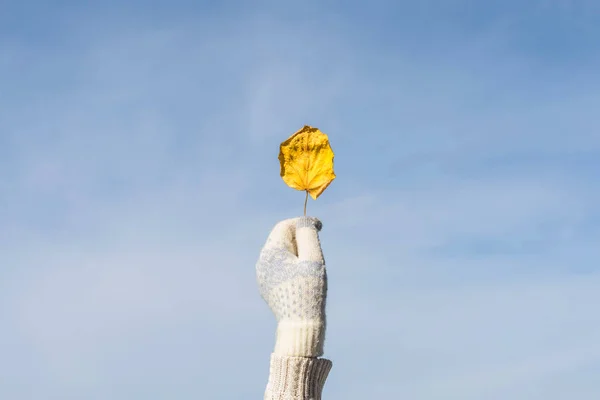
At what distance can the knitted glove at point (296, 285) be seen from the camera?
20.3m

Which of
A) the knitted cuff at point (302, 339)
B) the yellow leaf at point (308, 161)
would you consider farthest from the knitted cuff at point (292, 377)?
the yellow leaf at point (308, 161)

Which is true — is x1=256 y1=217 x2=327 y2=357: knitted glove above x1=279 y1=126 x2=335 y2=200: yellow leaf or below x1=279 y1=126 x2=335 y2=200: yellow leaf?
below

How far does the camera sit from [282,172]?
2202 cm

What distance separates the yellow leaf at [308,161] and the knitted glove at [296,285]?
0.84 meters

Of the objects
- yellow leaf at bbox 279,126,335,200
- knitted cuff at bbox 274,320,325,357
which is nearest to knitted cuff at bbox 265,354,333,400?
knitted cuff at bbox 274,320,325,357

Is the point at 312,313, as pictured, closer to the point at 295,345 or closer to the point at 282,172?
the point at 295,345

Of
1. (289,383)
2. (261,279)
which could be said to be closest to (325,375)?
(289,383)

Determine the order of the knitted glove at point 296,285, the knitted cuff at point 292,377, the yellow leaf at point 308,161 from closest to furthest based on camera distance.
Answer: the knitted cuff at point 292,377, the knitted glove at point 296,285, the yellow leaf at point 308,161

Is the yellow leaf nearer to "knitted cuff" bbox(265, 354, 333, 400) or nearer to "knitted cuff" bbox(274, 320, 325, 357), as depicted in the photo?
"knitted cuff" bbox(274, 320, 325, 357)

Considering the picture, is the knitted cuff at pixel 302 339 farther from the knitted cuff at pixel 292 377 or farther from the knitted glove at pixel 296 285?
the knitted cuff at pixel 292 377

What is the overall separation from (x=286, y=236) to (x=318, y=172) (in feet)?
5.00

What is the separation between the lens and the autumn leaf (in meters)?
21.9

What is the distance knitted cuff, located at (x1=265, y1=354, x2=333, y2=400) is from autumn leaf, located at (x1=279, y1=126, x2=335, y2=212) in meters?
3.56

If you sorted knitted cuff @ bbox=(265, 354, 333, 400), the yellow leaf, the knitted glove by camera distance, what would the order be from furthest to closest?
the yellow leaf, the knitted glove, knitted cuff @ bbox=(265, 354, 333, 400)
